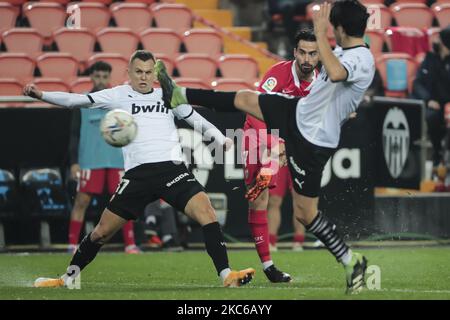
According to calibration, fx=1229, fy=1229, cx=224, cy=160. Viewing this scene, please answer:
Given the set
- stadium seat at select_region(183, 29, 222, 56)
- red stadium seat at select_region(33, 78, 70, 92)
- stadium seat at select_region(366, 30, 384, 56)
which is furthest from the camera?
stadium seat at select_region(366, 30, 384, 56)

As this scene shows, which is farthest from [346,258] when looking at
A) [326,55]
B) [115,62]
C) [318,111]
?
[115,62]

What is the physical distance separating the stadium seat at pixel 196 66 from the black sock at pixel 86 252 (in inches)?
276

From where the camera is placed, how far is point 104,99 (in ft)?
31.0

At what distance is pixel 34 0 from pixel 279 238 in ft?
18.0

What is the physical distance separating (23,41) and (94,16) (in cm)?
119

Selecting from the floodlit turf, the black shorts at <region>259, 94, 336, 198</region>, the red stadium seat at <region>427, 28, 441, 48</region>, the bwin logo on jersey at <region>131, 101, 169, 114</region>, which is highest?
the red stadium seat at <region>427, 28, 441, 48</region>

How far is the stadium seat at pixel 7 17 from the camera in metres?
16.6

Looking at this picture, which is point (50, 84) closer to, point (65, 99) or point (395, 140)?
point (395, 140)

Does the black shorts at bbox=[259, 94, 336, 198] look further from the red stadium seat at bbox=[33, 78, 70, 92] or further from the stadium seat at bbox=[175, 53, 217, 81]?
the stadium seat at bbox=[175, 53, 217, 81]

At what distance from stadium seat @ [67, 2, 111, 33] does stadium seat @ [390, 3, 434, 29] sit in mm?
4340

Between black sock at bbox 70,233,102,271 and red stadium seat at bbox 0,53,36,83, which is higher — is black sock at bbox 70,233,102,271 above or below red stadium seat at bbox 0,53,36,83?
below

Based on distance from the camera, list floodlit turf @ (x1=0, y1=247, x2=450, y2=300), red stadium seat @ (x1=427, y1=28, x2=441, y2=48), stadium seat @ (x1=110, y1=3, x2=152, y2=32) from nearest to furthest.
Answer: floodlit turf @ (x1=0, y1=247, x2=450, y2=300) → stadium seat @ (x1=110, y1=3, x2=152, y2=32) → red stadium seat @ (x1=427, y1=28, x2=441, y2=48)

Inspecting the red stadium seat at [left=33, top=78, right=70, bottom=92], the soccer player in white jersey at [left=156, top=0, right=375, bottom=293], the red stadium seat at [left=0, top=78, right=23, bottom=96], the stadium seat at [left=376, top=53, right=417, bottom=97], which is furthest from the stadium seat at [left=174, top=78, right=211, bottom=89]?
the soccer player in white jersey at [left=156, top=0, right=375, bottom=293]

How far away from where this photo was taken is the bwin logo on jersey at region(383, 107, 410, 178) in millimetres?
14500
